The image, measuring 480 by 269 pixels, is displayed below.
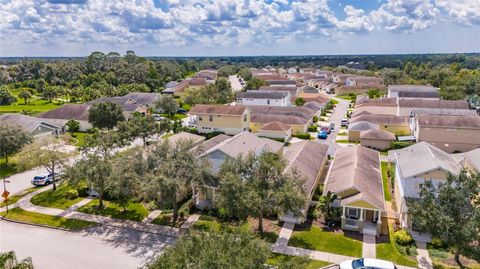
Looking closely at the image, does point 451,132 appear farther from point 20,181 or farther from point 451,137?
point 20,181

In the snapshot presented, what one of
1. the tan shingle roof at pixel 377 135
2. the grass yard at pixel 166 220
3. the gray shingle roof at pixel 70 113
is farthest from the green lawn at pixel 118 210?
the gray shingle roof at pixel 70 113

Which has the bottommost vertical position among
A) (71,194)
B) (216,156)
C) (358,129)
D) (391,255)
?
(391,255)

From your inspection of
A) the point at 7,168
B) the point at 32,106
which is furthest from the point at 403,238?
the point at 32,106

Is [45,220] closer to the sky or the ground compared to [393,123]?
closer to the ground

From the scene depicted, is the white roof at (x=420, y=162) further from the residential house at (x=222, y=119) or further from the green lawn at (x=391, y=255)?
the residential house at (x=222, y=119)

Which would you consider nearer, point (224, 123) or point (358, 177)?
point (358, 177)

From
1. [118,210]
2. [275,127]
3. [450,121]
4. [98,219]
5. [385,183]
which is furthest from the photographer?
[275,127]

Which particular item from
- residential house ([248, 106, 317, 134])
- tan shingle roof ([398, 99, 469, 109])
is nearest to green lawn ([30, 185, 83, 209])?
residential house ([248, 106, 317, 134])

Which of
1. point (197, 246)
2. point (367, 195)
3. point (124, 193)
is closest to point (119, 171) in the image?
point (124, 193)
